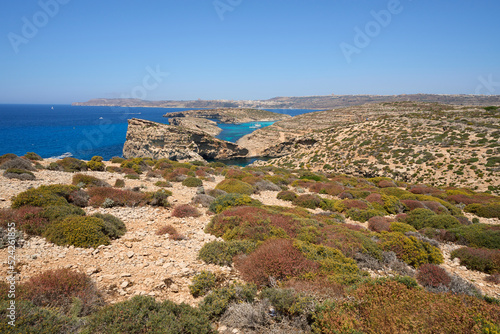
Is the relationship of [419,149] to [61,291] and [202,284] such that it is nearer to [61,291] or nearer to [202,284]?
[202,284]

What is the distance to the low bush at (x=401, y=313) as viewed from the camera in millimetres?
3158

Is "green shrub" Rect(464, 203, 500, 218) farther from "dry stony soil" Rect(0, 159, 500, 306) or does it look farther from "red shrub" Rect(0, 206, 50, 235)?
"red shrub" Rect(0, 206, 50, 235)

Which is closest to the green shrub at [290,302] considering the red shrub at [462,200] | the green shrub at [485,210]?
the green shrub at [485,210]

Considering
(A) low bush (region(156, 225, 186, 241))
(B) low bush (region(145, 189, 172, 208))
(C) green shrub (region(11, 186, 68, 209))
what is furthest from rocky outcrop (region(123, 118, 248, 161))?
(A) low bush (region(156, 225, 186, 241))

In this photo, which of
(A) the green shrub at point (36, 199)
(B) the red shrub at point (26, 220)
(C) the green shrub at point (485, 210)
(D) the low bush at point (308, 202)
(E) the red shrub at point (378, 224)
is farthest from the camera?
(D) the low bush at point (308, 202)

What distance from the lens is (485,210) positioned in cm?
1284

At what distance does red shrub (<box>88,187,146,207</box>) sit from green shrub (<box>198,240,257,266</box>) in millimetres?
5453

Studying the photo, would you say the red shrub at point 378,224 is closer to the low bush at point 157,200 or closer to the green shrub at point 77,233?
the low bush at point 157,200

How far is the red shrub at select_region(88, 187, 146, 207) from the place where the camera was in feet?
32.0

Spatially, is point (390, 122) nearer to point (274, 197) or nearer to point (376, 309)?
point (274, 197)

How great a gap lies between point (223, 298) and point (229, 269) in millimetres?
1448

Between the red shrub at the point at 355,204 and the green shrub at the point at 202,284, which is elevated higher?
the green shrub at the point at 202,284

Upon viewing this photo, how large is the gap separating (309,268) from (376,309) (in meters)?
1.80

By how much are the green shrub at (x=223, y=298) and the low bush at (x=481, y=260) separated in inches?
294
